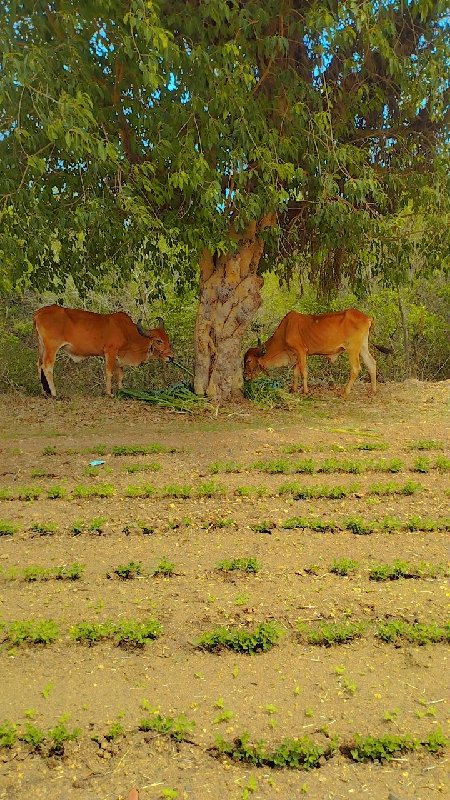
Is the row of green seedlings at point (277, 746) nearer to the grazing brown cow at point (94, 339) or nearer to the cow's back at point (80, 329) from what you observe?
the grazing brown cow at point (94, 339)

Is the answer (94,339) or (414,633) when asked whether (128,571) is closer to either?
(414,633)

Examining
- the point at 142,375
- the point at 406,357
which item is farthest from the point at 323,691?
the point at 406,357

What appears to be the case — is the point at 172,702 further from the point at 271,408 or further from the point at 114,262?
the point at 114,262

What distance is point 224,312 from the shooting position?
1074 cm

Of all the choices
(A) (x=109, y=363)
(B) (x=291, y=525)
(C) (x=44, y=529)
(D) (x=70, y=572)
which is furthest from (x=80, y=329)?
(D) (x=70, y=572)

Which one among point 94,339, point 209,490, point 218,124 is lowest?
point 209,490

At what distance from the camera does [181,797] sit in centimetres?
277

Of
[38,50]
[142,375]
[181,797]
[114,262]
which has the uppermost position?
[38,50]

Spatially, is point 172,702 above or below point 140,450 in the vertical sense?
below

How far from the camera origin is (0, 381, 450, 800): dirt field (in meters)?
2.92

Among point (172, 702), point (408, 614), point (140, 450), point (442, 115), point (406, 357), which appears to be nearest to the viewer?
point (172, 702)

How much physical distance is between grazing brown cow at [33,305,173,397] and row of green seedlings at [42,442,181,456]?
151 inches

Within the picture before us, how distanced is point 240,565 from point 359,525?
116 centimetres

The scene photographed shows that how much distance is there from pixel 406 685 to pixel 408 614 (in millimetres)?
704
